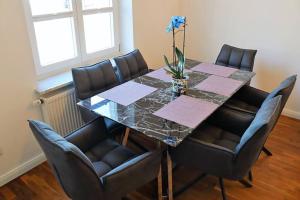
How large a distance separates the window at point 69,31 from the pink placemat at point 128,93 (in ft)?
2.65

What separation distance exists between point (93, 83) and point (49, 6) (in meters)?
0.90

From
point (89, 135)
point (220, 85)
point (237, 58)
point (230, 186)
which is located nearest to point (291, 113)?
point (237, 58)

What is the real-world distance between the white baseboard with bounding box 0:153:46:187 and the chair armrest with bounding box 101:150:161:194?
1.37m

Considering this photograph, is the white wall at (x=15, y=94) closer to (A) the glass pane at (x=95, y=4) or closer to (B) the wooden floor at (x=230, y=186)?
(B) the wooden floor at (x=230, y=186)

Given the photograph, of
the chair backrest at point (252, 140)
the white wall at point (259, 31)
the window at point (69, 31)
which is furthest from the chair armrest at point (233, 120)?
the window at point (69, 31)

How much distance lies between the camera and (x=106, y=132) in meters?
2.33

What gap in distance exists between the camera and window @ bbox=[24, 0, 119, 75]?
8.74 ft

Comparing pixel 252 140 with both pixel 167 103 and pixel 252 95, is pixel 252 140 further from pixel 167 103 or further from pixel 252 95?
pixel 252 95

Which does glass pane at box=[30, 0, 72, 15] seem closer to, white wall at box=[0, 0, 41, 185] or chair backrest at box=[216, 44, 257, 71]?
white wall at box=[0, 0, 41, 185]

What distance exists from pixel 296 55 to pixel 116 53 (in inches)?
88.8

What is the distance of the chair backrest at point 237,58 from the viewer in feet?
10.3

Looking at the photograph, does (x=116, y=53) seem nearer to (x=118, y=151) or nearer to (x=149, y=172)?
(x=118, y=151)

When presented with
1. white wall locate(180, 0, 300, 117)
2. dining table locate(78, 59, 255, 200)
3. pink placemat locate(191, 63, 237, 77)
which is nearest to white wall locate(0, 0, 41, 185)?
dining table locate(78, 59, 255, 200)

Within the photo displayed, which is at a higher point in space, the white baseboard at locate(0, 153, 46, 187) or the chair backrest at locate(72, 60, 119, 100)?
the chair backrest at locate(72, 60, 119, 100)
